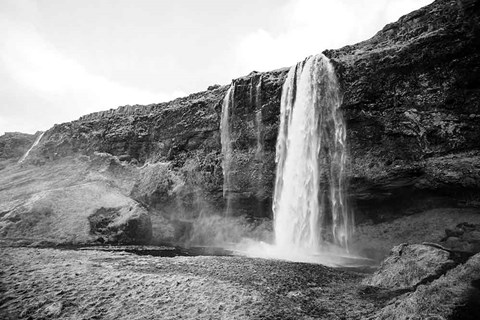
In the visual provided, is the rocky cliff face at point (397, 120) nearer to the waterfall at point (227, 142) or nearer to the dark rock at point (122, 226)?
the waterfall at point (227, 142)

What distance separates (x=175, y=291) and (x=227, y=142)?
2368 centimetres

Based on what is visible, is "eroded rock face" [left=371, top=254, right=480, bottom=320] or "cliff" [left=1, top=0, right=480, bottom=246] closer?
"eroded rock face" [left=371, top=254, right=480, bottom=320]

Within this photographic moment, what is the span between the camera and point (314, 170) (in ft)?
82.3

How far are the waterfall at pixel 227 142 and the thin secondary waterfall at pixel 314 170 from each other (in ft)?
21.1

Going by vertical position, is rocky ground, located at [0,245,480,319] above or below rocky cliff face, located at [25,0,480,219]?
below

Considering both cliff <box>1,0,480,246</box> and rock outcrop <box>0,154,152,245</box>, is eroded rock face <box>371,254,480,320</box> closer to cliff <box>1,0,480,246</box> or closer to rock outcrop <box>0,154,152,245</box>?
cliff <box>1,0,480,246</box>

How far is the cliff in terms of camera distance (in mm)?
20672

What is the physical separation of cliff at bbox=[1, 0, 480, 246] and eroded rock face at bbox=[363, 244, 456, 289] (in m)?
11.5

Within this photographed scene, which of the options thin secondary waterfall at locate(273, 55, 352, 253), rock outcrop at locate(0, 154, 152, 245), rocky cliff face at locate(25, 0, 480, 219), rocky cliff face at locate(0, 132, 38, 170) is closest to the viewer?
rocky cliff face at locate(25, 0, 480, 219)

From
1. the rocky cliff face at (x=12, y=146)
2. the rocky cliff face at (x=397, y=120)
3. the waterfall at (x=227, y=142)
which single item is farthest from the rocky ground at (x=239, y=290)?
the rocky cliff face at (x=12, y=146)

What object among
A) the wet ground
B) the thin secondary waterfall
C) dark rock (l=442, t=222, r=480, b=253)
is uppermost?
the thin secondary waterfall

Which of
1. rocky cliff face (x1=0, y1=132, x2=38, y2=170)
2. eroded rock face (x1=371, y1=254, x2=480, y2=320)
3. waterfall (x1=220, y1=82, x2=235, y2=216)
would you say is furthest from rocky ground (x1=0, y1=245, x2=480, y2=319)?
rocky cliff face (x1=0, y1=132, x2=38, y2=170)

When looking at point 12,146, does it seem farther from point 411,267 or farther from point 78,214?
point 411,267

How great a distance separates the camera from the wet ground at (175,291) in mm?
8664
